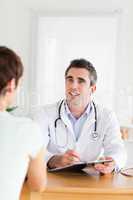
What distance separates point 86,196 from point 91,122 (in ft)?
2.53

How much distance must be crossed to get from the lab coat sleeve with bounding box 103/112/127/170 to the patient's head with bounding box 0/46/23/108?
104cm

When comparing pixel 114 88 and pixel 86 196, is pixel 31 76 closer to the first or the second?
pixel 114 88

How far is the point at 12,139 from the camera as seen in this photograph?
1.22m

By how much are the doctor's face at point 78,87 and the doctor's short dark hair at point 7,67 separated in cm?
118

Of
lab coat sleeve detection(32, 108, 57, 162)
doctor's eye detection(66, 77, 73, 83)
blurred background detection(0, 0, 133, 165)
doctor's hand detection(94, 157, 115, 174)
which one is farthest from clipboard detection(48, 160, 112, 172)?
blurred background detection(0, 0, 133, 165)

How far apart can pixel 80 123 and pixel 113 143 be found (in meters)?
0.27

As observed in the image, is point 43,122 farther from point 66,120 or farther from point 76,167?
point 76,167

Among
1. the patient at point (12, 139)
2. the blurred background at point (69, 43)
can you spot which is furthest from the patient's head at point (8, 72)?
the blurred background at point (69, 43)

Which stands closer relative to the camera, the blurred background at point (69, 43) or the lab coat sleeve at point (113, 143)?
the lab coat sleeve at point (113, 143)

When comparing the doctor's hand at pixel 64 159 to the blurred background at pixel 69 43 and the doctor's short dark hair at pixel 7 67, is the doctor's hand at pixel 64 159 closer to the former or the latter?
the doctor's short dark hair at pixel 7 67

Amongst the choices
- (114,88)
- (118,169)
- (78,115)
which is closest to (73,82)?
(78,115)

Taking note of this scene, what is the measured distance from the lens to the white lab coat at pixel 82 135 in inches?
92.9

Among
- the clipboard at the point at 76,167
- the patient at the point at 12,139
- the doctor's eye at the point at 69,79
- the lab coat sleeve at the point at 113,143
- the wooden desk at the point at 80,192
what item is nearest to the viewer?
the patient at the point at 12,139

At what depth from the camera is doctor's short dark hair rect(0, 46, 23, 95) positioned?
1.22 metres
